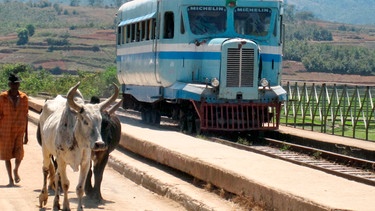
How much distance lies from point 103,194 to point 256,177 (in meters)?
2.96

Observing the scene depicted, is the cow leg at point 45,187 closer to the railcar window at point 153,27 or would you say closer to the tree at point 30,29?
the railcar window at point 153,27

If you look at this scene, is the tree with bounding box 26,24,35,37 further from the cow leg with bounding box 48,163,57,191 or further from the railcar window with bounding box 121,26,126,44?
the cow leg with bounding box 48,163,57,191

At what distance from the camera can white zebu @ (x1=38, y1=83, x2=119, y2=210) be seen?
35.6 ft

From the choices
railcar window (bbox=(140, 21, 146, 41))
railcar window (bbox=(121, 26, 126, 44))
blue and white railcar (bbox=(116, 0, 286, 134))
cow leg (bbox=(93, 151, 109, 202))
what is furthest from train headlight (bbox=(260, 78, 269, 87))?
cow leg (bbox=(93, 151, 109, 202))

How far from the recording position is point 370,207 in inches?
360

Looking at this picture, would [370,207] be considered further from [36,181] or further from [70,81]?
[70,81]

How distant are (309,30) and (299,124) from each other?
155 meters

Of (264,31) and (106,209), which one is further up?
(264,31)

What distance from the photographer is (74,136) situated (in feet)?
36.5

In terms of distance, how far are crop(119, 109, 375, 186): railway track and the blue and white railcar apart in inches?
30.1

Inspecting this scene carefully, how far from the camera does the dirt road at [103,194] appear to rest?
1239cm

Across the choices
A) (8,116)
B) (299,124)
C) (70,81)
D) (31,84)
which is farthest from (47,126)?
(31,84)


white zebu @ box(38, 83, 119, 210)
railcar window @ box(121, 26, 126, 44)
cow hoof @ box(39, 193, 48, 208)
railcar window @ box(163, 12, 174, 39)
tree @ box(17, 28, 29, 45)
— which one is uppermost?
railcar window @ box(163, 12, 174, 39)

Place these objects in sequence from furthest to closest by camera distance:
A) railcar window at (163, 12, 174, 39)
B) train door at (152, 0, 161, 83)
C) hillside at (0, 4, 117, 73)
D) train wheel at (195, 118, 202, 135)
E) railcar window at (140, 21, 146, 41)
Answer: hillside at (0, 4, 117, 73)
railcar window at (140, 21, 146, 41)
train door at (152, 0, 161, 83)
railcar window at (163, 12, 174, 39)
train wheel at (195, 118, 202, 135)
